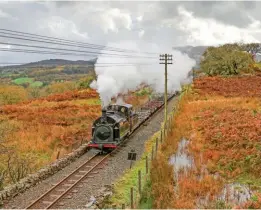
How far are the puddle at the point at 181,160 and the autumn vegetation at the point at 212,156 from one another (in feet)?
0.68

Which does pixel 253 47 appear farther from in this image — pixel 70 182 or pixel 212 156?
pixel 70 182

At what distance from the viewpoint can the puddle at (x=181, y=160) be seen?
2255 centimetres

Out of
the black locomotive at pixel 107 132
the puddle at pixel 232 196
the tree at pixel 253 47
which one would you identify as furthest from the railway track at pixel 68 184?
the tree at pixel 253 47

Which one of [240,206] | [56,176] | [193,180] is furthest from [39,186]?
[240,206]

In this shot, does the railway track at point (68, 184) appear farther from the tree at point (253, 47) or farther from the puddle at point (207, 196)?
the tree at point (253, 47)

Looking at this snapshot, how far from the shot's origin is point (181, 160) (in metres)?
24.5

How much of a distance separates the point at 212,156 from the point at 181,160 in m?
2.06

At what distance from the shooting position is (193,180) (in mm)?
20234

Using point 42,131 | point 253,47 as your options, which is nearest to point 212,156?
point 42,131

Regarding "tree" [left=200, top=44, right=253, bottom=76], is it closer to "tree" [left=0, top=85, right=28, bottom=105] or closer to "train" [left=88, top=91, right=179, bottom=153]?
"tree" [left=0, top=85, right=28, bottom=105]

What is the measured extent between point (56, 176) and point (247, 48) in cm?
11942

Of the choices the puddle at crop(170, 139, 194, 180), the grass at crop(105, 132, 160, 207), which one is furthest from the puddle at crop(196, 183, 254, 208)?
the puddle at crop(170, 139, 194, 180)

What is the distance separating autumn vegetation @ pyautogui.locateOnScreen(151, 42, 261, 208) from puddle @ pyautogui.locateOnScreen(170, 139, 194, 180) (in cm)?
21

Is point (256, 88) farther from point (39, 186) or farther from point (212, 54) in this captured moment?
point (39, 186)
